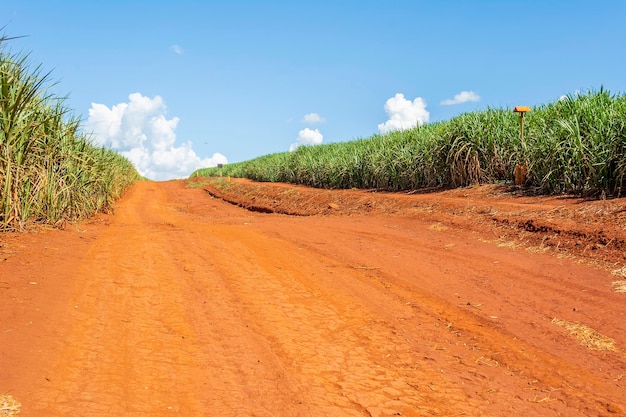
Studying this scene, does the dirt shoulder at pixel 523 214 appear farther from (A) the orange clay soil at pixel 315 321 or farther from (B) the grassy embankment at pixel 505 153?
(B) the grassy embankment at pixel 505 153

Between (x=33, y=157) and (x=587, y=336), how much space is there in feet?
27.7

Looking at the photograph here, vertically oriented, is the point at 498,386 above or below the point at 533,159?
below

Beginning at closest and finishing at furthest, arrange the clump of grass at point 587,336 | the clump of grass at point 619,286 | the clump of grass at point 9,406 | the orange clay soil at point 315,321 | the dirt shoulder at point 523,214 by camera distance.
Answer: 1. the clump of grass at point 9,406
2. the orange clay soil at point 315,321
3. the clump of grass at point 587,336
4. the clump of grass at point 619,286
5. the dirt shoulder at point 523,214

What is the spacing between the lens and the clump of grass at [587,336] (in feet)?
14.6

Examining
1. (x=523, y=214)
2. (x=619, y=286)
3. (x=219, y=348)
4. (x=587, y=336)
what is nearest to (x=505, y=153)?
(x=523, y=214)

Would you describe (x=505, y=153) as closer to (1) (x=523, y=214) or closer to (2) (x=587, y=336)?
(1) (x=523, y=214)

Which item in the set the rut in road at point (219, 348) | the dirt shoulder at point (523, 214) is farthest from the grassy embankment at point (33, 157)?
the dirt shoulder at point (523, 214)

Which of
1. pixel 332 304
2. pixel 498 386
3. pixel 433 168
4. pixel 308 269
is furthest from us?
pixel 433 168

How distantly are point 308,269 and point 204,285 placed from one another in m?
1.52

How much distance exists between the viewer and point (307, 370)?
3.71 m

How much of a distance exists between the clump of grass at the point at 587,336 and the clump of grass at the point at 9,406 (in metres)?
4.46

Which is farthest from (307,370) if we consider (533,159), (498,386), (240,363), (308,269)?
(533,159)

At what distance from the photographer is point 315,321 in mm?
4715

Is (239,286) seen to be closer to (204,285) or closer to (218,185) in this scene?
(204,285)
